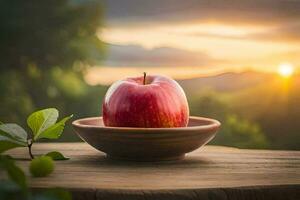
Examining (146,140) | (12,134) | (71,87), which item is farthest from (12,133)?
(71,87)

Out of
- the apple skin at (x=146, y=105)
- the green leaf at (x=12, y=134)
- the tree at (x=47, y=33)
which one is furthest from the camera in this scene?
the tree at (x=47, y=33)

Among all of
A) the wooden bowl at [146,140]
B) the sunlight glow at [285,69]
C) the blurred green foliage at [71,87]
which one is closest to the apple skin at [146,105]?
the wooden bowl at [146,140]

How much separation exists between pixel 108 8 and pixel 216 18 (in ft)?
1.23

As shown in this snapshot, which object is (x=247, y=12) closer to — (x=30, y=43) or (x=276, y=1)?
(x=276, y=1)

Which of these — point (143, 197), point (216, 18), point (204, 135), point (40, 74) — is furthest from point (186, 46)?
point (143, 197)

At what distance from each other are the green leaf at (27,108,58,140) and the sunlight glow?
137cm

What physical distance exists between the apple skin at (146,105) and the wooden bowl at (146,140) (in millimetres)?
51

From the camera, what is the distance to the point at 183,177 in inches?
33.7

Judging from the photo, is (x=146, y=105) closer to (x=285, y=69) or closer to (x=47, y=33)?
(x=47, y=33)

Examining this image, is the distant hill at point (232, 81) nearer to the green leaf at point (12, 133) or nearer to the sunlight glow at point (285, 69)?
the sunlight glow at point (285, 69)

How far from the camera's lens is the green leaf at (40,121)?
962 mm

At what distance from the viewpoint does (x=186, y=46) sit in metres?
2.19

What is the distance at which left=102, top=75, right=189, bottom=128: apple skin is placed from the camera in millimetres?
1025

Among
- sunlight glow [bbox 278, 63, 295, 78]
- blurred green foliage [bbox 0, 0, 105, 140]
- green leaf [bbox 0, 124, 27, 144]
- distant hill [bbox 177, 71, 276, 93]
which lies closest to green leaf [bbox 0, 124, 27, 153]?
green leaf [bbox 0, 124, 27, 144]
